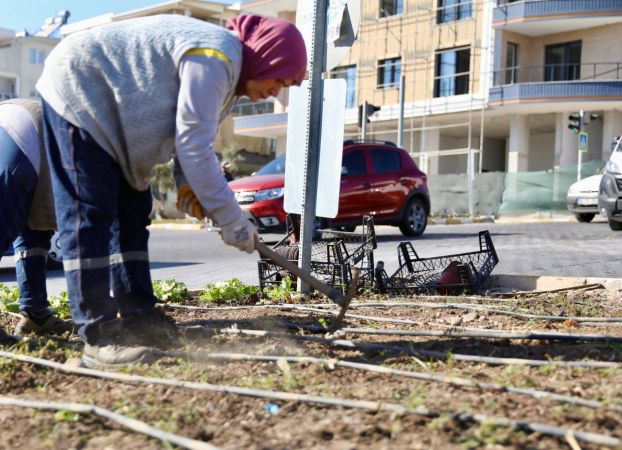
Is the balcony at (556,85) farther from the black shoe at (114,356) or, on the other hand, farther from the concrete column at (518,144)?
the black shoe at (114,356)

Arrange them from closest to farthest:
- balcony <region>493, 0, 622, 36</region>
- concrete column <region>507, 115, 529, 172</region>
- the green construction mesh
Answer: the green construction mesh → balcony <region>493, 0, 622, 36</region> → concrete column <region>507, 115, 529, 172</region>

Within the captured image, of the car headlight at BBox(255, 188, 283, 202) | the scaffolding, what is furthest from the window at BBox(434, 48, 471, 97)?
the car headlight at BBox(255, 188, 283, 202)

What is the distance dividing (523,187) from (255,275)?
63.4 feet

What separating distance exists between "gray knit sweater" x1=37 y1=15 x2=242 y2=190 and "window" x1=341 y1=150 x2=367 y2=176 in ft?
33.3

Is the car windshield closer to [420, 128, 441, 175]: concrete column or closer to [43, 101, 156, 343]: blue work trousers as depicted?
[43, 101, 156, 343]: blue work trousers

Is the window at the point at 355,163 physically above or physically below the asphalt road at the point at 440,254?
above

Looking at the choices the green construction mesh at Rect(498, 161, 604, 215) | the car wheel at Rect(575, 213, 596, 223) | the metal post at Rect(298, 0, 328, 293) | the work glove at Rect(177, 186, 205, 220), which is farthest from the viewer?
the green construction mesh at Rect(498, 161, 604, 215)

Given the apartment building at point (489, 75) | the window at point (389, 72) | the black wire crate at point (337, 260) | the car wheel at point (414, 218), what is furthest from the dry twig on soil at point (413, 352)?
the window at point (389, 72)

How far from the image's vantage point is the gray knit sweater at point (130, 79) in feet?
10.7

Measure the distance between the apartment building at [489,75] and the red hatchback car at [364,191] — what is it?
12642 mm

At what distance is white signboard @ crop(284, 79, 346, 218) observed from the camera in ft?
18.0

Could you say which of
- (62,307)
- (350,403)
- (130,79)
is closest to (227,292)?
(62,307)

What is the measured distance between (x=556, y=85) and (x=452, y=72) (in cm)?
507

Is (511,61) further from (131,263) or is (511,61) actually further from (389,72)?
(131,263)
